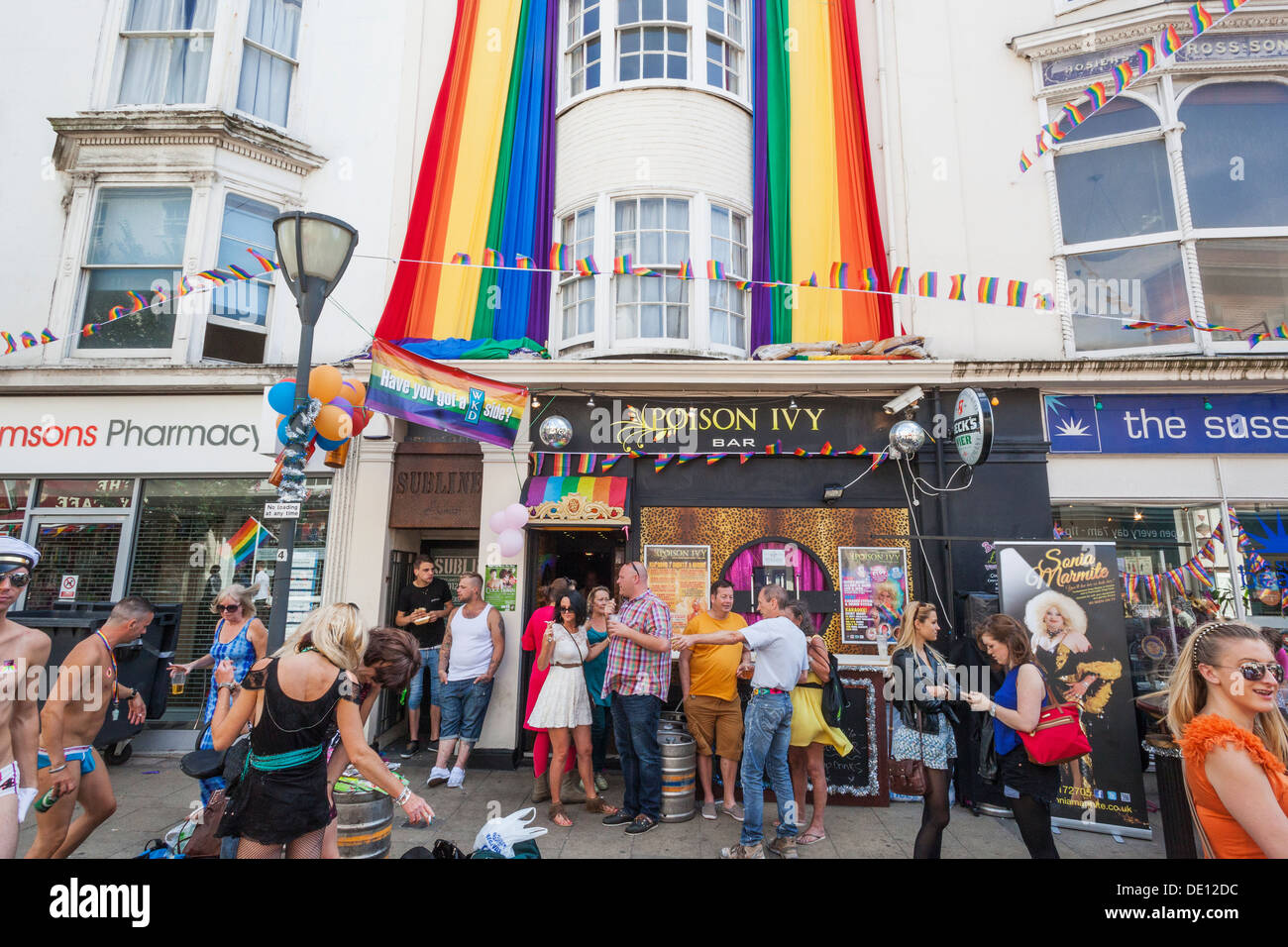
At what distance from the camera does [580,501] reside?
7754 millimetres

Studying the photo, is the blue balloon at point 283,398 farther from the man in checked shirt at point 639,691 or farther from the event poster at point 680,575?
the event poster at point 680,575

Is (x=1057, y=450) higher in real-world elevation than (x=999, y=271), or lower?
lower

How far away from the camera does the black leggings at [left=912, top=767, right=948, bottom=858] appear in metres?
4.24

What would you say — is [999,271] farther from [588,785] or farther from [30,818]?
[30,818]

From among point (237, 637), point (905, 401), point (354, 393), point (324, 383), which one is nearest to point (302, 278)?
point (324, 383)

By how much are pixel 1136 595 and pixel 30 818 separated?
11400 mm

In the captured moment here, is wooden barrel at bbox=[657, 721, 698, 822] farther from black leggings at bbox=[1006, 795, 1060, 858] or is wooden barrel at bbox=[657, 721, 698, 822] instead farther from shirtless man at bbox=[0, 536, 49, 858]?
shirtless man at bbox=[0, 536, 49, 858]

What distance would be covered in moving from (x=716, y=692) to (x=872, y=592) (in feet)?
9.38

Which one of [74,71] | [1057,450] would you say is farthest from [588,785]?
[74,71]

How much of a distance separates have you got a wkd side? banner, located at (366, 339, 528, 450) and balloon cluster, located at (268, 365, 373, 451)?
49 centimetres

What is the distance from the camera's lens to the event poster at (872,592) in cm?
745
